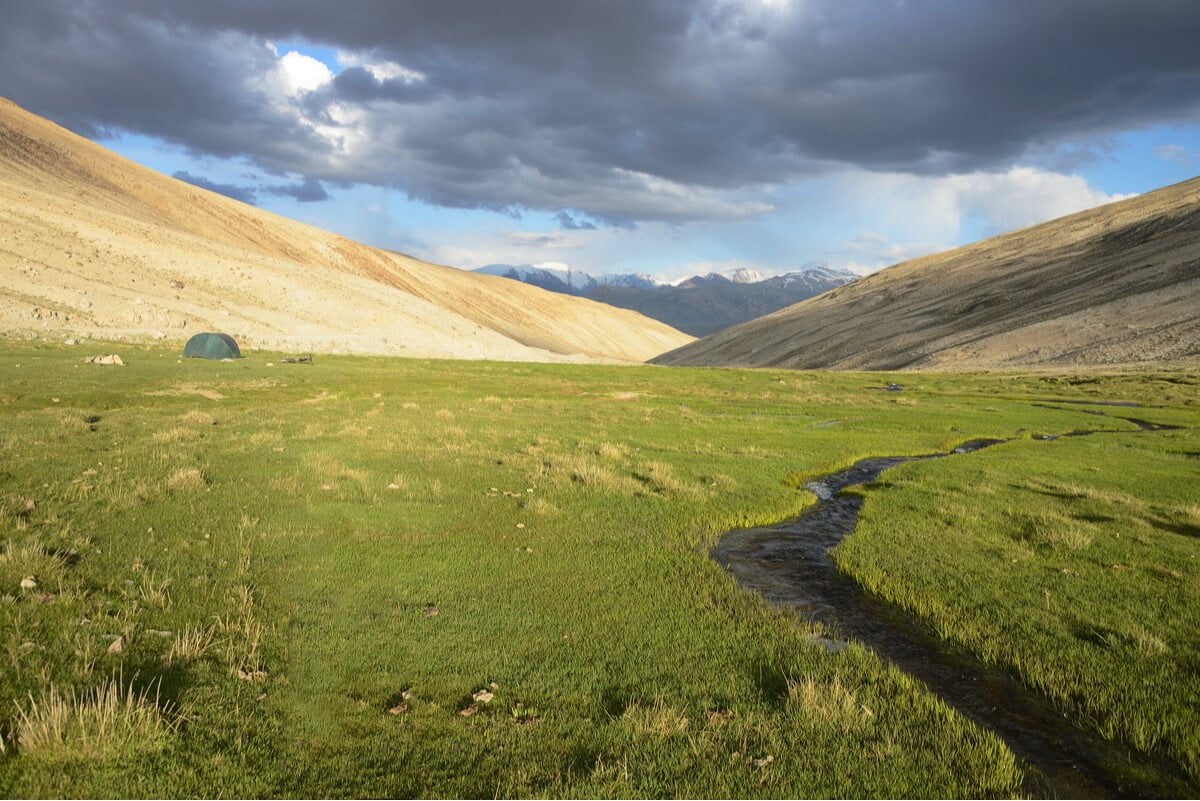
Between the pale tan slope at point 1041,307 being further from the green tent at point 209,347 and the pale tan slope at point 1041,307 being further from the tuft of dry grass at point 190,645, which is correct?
the tuft of dry grass at point 190,645

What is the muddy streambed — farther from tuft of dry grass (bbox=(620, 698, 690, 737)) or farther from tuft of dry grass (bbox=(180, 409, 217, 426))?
tuft of dry grass (bbox=(180, 409, 217, 426))

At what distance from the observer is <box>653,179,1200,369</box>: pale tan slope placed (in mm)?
100688

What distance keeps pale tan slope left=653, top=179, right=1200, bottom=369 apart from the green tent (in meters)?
115

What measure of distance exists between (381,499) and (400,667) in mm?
8780

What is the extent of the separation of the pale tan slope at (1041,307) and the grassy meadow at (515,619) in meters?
97.8

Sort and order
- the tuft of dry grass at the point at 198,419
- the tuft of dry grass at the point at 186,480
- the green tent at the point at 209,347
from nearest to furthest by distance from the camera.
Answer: the tuft of dry grass at the point at 186,480, the tuft of dry grass at the point at 198,419, the green tent at the point at 209,347

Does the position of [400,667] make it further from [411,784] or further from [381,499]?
[381,499]

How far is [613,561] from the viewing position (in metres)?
13.2

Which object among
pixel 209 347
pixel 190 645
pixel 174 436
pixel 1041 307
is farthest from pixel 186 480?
pixel 1041 307

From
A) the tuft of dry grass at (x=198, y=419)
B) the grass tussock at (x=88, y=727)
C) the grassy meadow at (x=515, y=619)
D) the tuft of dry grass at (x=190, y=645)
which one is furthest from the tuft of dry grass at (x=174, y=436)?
the grass tussock at (x=88, y=727)

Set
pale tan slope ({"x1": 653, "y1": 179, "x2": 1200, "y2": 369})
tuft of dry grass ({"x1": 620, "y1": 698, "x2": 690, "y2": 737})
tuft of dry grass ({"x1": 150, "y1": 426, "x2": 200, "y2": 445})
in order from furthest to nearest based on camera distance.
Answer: pale tan slope ({"x1": 653, "y1": 179, "x2": 1200, "y2": 369}) < tuft of dry grass ({"x1": 150, "y1": 426, "x2": 200, "y2": 445}) < tuft of dry grass ({"x1": 620, "y1": 698, "x2": 690, "y2": 737})

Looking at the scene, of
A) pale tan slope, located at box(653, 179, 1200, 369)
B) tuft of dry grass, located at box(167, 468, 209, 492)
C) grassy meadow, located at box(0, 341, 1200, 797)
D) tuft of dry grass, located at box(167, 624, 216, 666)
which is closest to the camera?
grassy meadow, located at box(0, 341, 1200, 797)

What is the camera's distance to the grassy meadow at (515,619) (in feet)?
21.8

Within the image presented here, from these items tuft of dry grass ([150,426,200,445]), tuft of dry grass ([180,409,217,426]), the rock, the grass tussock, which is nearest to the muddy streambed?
the grass tussock
